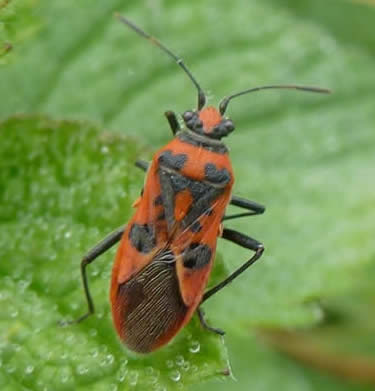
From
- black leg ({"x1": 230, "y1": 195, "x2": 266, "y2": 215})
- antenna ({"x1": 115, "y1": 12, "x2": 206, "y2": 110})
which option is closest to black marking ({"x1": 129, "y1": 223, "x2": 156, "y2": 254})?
black leg ({"x1": 230, "y1": 195, "x2": 266, "y2": 215})

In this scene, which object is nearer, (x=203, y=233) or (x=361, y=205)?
(x=203, y=233)

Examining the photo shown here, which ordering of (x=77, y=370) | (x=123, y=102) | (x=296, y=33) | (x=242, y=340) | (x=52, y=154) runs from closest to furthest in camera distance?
(x=77, y=370)
(x=52, y=154)
(x=123, y=102)
(x=296, y=33)
(x=242, y=340)

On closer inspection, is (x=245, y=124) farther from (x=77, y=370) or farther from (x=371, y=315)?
(x=77, y=370)

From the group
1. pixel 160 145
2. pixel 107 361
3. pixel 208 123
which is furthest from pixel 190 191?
pixel 160 145

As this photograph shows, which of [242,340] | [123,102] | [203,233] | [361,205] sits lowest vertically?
[242,340]

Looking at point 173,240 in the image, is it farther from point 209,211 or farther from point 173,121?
point 173,121

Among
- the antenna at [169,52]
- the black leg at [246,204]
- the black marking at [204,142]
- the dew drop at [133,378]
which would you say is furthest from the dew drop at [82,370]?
the antenna at [169,52]

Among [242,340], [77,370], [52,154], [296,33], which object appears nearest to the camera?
[77,370]

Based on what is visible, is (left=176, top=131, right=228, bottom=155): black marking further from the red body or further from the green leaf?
the green leaf

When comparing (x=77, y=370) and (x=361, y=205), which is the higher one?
(x=77, y=370)

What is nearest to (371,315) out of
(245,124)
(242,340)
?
(242,340)
